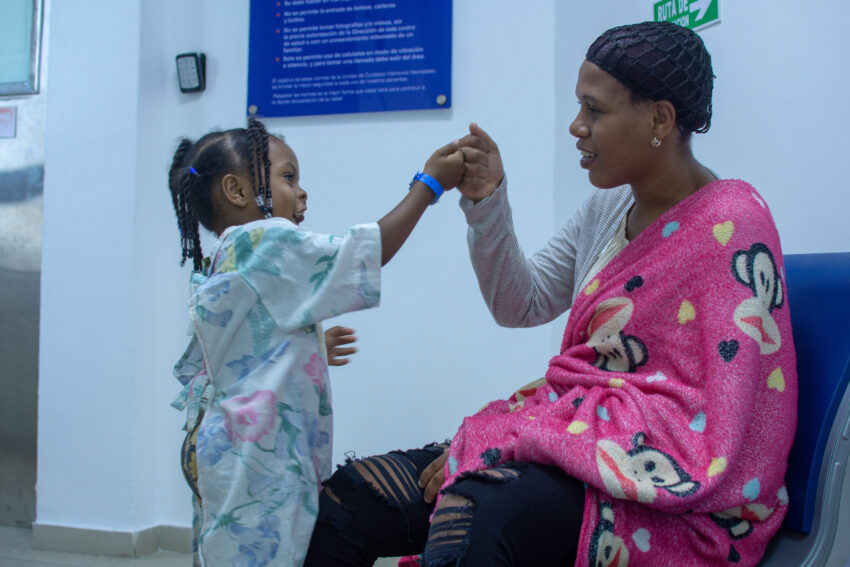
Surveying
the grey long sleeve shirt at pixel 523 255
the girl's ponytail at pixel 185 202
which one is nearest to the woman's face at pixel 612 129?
the grey long sleeve shirt at pixel 523 255

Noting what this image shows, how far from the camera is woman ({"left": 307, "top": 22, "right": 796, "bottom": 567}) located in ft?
2.94

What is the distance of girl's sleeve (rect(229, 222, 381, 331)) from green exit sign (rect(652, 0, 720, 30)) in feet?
3.56

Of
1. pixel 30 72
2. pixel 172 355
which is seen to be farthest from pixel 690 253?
pixel 30 72

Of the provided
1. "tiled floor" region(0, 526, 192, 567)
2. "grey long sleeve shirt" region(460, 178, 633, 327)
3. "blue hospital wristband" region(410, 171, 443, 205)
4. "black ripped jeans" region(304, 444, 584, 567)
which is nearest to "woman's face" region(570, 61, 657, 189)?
"grey long sleeve shirt" region(460, 178, 633, 327)

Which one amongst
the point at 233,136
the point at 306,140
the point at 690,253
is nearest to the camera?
the point at 690,253

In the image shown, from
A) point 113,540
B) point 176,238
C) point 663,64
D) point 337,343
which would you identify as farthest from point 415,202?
point 113,540

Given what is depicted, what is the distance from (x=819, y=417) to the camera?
96cm

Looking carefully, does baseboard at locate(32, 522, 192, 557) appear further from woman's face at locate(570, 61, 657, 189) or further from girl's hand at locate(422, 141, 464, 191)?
woman's face at locate(570, 61, 657, 189)

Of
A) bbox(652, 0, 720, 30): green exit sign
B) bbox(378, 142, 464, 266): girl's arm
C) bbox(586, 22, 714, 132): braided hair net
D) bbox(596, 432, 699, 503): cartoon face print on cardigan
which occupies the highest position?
bbox(652, 0, 720, 30): green exit sign

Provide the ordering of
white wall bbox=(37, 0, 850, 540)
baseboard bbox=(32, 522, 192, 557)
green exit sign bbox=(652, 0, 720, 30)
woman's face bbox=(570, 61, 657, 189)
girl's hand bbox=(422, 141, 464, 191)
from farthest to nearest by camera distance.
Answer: baseboard bbox=(32, 522, 192, 557) → white wall bbox=(37, 0, 850, 540) → green exit sign bbox=(652, 0, 720, 30) → girl's hand bbox=(422, 141, 464, 191) → woman's face bbox=(570, 61, 657, 189)

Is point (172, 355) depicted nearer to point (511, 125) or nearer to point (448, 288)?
point (448, 288)

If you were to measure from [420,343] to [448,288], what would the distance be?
0.20 meters

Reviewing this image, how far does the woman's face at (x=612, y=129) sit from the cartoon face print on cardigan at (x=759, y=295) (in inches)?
10.5

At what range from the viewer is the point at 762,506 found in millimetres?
935
